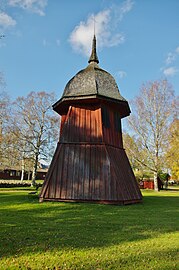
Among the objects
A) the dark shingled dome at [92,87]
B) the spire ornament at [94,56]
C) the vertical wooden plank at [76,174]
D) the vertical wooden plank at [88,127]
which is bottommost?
the vertical wooden plank at [76,174]

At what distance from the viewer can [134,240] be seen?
5766 millimetres

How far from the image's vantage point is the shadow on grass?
5227mm

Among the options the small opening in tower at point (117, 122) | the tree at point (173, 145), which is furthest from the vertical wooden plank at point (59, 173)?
the tree at point (173, 145)

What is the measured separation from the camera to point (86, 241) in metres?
5.51

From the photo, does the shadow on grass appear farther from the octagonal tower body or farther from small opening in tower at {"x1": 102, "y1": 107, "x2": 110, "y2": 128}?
small opening in tower at {"x1": 102, "y1": 107, "x2": 110, "y2": 128}

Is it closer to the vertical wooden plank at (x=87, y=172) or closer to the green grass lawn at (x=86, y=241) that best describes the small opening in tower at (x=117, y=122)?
the vertical wooden plank at (x=87, y=172)

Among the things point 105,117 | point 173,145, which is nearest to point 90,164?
point 105,117

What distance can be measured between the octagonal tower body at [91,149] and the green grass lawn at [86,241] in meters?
2.34

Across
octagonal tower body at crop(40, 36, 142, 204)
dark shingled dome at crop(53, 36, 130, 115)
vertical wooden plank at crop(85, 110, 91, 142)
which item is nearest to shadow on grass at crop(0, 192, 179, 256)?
octagonal tower body at crop(40, 36, 142, 204)

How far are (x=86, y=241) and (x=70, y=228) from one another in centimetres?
138

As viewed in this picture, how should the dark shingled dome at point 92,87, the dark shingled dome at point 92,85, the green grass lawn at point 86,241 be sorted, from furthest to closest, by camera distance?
the dark shingled dome at point 92,85 < the dark shingled dome at point 92,87 < the green grass lawn at point 86,241

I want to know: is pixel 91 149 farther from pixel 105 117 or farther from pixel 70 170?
pixel 105 117

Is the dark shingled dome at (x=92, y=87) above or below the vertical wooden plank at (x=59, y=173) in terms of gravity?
above

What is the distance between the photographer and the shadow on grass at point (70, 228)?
5.23 m
